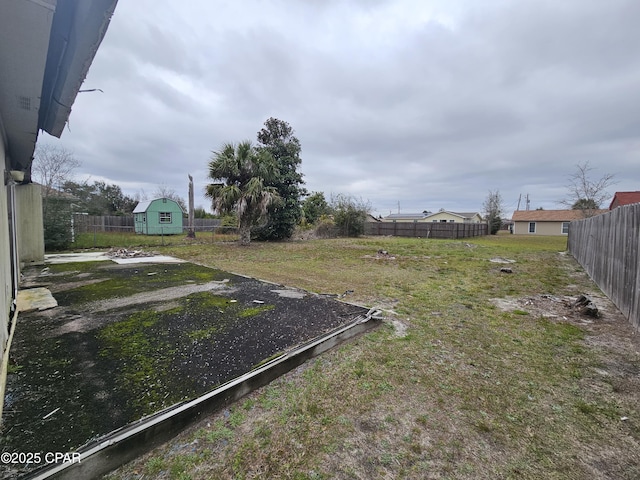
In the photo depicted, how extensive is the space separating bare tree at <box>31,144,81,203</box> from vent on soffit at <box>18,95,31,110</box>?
20391 mm

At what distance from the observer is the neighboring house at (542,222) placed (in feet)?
98.7

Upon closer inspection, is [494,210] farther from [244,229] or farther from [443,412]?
[443,412]

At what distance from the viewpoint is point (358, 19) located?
734 centimetres

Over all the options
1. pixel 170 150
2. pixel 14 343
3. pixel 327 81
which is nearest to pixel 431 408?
pixel 14 343

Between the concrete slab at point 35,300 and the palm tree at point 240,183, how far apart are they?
781 centimetres

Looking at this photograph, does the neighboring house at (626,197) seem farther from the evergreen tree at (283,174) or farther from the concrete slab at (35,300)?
the concrete slab at (35,300)

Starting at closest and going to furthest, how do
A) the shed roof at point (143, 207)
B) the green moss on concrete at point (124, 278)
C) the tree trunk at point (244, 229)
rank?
the green moss on concrete at point (124, 278) → the tree trunk at point (244, 229) → the shed roof at point (143, 207)

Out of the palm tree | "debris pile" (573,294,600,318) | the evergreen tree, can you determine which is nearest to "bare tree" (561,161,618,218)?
"debris pile" (573,294,600,318)

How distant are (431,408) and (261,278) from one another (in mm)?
4627

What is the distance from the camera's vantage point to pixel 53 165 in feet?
56.2

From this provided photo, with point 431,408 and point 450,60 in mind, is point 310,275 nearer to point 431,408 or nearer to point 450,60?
point 431,408

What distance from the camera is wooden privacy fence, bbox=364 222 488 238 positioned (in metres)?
23.4

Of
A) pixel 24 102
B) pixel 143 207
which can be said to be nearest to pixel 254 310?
pixel 24 102

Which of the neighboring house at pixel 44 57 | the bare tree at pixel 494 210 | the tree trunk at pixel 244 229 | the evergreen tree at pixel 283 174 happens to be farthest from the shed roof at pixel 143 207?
the bare tree at pixel 494 210
